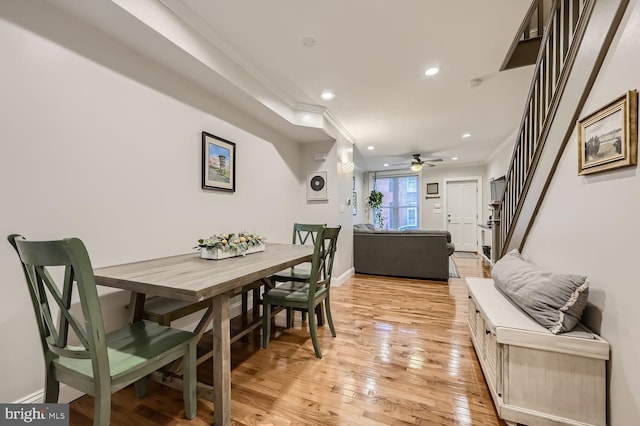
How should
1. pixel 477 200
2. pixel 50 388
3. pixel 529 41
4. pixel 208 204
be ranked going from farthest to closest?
pixel 477 200, pixel 208 204, pixel 529 41, pixel 50 388

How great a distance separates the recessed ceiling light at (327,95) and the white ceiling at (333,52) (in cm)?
7

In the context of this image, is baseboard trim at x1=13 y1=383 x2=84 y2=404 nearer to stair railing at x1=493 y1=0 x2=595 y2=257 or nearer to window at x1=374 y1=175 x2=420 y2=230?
stair railing at x1=493 y1=0 x2=595 y2=257

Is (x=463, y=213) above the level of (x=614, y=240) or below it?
above

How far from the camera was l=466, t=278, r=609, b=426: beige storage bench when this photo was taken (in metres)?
1.22

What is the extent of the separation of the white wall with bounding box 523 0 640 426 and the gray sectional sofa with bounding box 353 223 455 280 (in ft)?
8.91

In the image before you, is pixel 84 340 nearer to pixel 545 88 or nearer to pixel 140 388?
pixel 140 388

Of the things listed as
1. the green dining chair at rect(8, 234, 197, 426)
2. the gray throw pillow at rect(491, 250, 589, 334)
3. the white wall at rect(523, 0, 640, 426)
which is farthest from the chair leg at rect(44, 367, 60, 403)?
the white wall at rect(523, 0, 640, 426)

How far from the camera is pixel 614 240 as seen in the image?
46.3 inches

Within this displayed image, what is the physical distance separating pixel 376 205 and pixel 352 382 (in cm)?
657

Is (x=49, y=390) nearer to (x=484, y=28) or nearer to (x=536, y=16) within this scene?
(x=484, y=28)

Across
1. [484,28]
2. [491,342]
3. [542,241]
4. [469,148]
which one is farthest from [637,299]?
[469,148]

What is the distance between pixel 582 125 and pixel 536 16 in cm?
138

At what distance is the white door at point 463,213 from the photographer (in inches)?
287

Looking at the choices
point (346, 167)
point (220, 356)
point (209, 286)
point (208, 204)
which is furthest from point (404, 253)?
point (209, 286)
